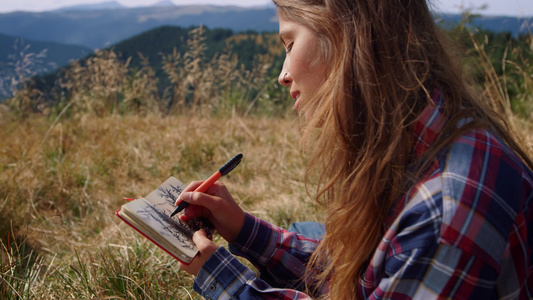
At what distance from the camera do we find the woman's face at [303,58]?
45.4 inches

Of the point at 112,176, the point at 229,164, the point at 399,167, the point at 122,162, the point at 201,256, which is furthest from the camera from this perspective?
the point at 122,162

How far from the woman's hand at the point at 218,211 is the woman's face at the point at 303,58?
449mm

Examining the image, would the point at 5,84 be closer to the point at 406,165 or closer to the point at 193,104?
the point at 193,104

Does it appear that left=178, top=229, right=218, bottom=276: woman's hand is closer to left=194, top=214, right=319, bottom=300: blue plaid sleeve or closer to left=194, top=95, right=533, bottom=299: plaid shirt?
left=194, top=214, right=319, bottom=300: blue plaid sleeve

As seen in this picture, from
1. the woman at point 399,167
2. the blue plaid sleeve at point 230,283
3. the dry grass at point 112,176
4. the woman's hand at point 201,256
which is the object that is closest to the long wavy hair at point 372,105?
the woman at point 399,167

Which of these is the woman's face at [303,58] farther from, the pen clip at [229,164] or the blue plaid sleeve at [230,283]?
the blue plaid sleeve at [230,283]

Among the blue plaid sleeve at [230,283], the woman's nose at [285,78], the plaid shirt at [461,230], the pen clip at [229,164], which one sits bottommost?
the blue plaid sleeve at [230,283]

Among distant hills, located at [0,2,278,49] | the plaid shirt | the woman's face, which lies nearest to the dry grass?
the woman's face

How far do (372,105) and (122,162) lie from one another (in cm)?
274

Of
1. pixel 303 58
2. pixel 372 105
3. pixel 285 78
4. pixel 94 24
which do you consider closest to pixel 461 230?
pixel 372 105

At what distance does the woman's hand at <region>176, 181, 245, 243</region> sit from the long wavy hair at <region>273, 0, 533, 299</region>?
0.46 meters

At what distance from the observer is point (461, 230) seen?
83cm

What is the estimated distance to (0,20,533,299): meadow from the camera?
1777 mm

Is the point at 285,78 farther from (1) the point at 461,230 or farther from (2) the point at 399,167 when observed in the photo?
(1) the point at 461,230
